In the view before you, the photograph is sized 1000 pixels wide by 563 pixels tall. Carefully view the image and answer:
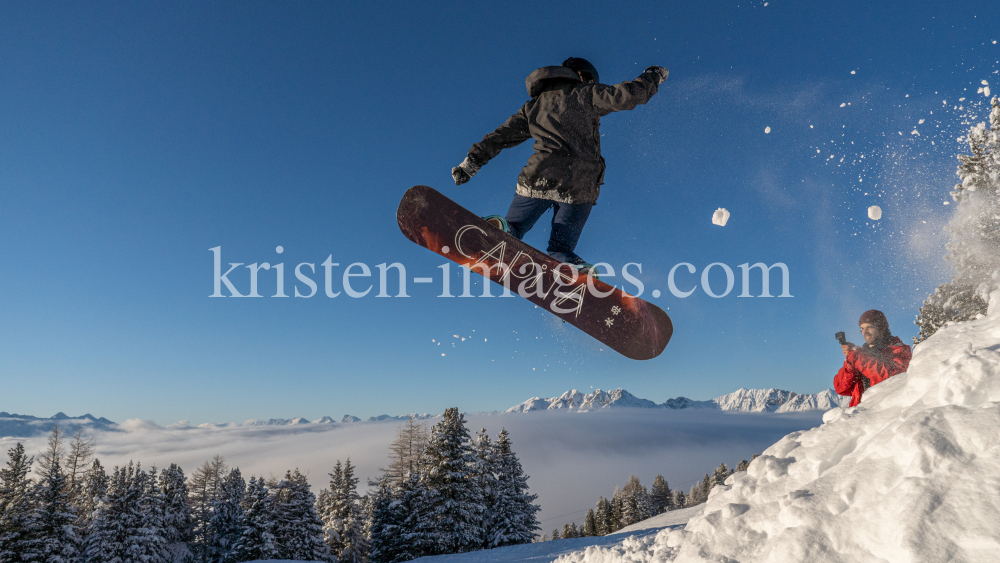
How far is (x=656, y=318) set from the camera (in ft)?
16.5

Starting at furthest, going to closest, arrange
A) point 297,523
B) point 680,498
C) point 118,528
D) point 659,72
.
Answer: point 680,498
point 297,523
point 118,528
point 659,72

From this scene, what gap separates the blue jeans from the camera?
15.1 ft

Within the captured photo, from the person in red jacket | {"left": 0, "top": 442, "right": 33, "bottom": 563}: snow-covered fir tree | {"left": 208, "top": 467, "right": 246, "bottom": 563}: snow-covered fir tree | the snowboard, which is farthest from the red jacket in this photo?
{"left": 208, "top": 467, "right": 246, "bottom": 563}: snow-covered fir tree

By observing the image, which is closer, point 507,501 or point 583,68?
point 583,68

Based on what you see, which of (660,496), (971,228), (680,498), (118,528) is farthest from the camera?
(680,498)

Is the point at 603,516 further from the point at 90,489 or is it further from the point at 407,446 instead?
the point at 90,489

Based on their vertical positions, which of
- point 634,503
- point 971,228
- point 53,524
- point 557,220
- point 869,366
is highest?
point 971,228

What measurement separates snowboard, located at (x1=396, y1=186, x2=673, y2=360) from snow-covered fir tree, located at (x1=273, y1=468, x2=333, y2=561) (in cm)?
2100

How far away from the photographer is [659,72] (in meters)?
4.08

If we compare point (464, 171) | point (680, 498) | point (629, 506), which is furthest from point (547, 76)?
point (680, 498)

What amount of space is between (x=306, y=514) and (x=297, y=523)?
0.49 metres

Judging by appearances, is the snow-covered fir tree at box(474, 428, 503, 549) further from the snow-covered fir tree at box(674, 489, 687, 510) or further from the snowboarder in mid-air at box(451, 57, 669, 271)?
the snow-covered fir tree at box(674, 489, 687, 510)

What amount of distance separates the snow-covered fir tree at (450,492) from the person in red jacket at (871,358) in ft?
53.2

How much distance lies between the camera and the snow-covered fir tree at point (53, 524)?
17.2 metres
